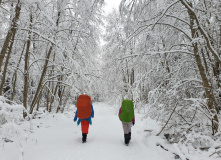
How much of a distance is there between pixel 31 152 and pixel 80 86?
165 inches

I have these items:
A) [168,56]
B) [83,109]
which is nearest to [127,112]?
[83,109]

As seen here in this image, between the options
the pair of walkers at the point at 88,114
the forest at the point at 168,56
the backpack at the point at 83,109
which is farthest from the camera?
the backpack at the point at 83,109

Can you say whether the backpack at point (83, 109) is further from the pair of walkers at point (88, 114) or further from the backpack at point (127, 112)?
the backpack at point (127, 112)

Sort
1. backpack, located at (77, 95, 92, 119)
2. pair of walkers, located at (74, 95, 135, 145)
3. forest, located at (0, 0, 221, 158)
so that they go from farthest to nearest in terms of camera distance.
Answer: backpack, located at (77, 95, 92, 119)
pair of walkers, located at (74, 95, 135, 145)
forest, located at (0, 0, 221, 158)

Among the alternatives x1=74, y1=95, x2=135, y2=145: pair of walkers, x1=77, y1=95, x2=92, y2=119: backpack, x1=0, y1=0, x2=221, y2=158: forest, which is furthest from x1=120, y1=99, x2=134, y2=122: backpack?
x1=77, y1=95, x2=92, y2=119: backpack

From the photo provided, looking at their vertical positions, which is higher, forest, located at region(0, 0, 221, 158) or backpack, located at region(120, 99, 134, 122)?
forest, located at region(0, 0, 221, 158)

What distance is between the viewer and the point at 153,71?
521 cm

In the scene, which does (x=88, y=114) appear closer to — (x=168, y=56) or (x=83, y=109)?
(x=83, y=109)

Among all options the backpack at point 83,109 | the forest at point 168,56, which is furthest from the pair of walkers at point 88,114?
the forest at point 168,56

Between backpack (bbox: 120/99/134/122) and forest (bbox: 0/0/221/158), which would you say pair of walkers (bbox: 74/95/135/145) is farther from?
forest (bbox: 0/0/221/158)

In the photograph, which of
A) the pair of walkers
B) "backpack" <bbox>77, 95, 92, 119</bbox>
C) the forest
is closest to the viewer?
the forest

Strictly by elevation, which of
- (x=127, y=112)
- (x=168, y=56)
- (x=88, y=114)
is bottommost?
(x=88, y=114)

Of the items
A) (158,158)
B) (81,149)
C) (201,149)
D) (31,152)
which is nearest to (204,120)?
(201,149)

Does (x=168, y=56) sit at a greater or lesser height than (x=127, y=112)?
greater
